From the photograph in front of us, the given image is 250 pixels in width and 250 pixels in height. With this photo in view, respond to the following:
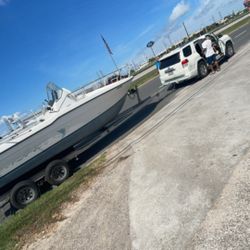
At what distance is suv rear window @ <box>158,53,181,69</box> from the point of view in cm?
1426

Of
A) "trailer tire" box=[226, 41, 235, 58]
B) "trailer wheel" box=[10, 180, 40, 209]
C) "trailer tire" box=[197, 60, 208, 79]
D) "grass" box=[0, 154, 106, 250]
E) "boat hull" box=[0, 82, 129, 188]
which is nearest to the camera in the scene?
"grass" box=[0, 154, 106, 250]

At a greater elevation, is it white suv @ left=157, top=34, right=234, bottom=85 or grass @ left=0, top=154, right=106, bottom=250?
white suv @ left=157, top=34, right=234, bottom=85

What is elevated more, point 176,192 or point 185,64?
point 185,64

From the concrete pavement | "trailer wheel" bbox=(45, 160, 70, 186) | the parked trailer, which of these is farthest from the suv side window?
"trailer wheel" bbox=(45, 160, 70, 186)

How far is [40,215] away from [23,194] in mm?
1883

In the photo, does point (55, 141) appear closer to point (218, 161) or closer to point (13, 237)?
point (13, 237)

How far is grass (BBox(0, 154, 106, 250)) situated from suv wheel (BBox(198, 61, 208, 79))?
781 centimetres

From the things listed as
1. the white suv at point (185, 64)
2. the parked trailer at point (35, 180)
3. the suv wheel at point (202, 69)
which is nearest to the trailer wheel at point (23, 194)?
the parked trailer at point (35, 180)

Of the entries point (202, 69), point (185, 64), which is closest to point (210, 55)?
point (202, 69)

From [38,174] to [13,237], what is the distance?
272cm

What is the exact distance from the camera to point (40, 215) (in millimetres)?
6797

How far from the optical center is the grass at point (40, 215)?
619cm

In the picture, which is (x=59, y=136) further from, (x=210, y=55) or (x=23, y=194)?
(x=210, y=55)

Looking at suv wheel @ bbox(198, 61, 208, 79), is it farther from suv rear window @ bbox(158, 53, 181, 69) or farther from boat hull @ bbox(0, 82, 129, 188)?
boat hull @ bbox(0, 82, 129, 188)
